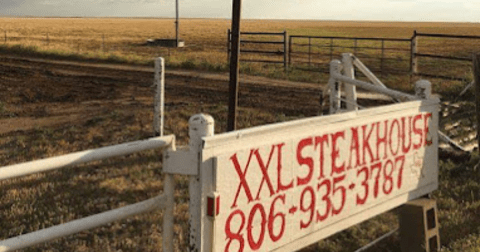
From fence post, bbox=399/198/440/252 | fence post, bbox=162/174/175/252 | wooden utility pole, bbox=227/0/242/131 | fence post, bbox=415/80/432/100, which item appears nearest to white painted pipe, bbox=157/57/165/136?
wooden utility pole, bbox=227/0/242/131

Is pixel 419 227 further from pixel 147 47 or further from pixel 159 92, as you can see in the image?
pixel 147 47

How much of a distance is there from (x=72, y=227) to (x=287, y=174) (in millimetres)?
1332

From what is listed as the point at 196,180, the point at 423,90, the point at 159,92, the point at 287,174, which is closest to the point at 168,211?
the point at 196,180

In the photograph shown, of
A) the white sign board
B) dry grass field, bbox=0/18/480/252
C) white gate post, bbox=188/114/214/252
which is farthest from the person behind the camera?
dry grass field, bbox=0/18/480/252

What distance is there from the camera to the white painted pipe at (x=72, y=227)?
98.0 inches

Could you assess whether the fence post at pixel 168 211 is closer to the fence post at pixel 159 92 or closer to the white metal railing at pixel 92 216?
the white metal railing at pixel 92 216

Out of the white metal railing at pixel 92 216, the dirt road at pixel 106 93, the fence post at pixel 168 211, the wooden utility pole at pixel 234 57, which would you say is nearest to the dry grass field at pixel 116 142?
the dirt road at pixel 106 93

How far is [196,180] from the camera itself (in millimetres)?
3016

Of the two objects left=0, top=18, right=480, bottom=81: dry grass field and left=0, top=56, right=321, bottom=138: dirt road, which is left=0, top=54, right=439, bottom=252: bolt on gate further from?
left=0, top=18, right=480, bottom=81: dry grass field

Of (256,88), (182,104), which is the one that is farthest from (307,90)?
(182,104)

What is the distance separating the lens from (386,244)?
5.20 meters

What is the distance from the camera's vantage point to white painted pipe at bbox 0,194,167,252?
249cm

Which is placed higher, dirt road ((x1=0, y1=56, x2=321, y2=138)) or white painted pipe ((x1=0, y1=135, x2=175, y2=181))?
white painted pipe ((x1=0, y1=135, x2=175, y2=181))

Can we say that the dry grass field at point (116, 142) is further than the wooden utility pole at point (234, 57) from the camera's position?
No
